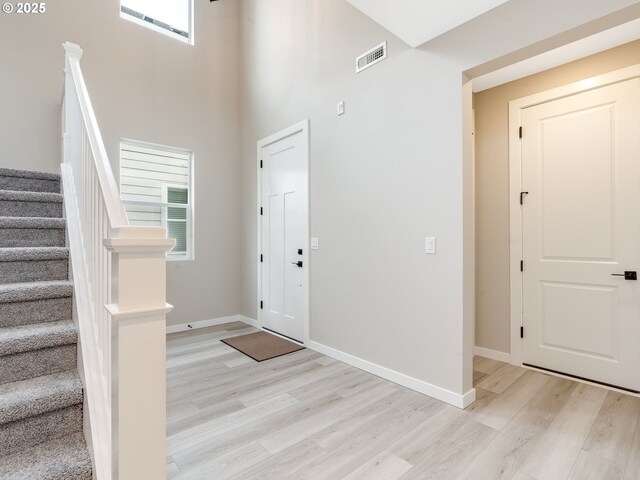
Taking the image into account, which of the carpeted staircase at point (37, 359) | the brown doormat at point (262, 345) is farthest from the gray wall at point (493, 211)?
the carpeted staircase at point (37, 359)

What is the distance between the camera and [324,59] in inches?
132

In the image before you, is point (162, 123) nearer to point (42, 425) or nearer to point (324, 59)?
point (324, 59)

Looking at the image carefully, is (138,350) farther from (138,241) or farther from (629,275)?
(629,275)

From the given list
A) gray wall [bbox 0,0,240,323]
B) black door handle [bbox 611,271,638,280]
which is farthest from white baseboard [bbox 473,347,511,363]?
gray wall [bbox 0,0,240,323]

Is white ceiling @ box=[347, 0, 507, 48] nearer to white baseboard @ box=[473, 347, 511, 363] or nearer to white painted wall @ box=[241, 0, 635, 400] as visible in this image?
white painted wall @ box=[241, 0, 635, 400]

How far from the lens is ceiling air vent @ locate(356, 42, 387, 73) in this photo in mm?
2754

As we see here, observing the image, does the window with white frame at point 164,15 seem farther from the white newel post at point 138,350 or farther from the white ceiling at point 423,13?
the white newel post at point 138,350

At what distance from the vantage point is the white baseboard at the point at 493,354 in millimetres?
3128

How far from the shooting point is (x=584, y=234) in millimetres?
2672

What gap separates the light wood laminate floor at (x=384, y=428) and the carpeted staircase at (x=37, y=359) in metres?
0.57

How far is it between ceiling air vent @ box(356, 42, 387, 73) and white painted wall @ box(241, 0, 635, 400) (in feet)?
0.19

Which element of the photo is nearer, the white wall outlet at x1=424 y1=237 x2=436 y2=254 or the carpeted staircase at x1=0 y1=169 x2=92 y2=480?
the carpeted staircase at x1=0 y1=169 x2=92 y2=480

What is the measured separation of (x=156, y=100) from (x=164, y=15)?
1182 mm

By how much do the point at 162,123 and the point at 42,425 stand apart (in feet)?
11.6
